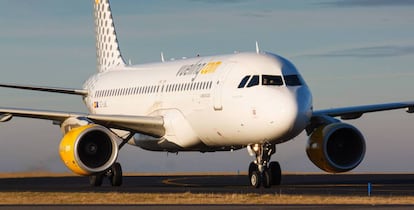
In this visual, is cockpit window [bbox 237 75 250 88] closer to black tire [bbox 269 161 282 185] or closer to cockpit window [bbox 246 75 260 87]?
cockpit window [bbox 246 75 260 87]

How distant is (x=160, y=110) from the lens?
40938 mm

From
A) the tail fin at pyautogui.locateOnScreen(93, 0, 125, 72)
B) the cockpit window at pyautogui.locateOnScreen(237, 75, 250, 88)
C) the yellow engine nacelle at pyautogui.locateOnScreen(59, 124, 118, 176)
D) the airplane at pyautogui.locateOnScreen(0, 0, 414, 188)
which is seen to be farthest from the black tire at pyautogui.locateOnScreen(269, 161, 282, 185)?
the tail fin at pyautogui.locateOnScreen(93, 0, 125, 72)

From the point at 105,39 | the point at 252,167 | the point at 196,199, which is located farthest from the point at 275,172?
the point at 105,39

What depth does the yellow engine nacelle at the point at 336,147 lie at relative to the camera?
124 feet

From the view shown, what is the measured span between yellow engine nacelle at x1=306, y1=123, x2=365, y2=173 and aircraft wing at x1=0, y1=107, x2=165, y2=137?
553cm

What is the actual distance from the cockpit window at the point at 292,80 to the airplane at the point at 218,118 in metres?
0.04

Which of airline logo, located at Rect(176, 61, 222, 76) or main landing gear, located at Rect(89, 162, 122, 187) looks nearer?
airline logo, located at Rect(176, 61, 222, 76)

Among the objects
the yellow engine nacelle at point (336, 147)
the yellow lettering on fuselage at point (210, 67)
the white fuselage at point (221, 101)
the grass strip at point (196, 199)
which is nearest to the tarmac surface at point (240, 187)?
the yellow engine nacelle at point (336, 147)

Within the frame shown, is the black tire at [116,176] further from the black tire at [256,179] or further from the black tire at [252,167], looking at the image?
the black tire at [256,179]

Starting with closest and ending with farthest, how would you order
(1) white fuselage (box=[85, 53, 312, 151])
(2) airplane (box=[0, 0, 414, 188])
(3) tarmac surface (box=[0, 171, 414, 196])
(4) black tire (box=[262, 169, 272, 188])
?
(3) tarmac surface (box=[0, 171, 414, 196]) < (1) white fuselage (box=[85, 53, 312, 151]) < (2) airplane (box=[0, 0, 414, 188]) < (4) black tire (box=[262, 169, 272, 188])

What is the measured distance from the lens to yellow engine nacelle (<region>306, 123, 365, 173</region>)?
124 ft

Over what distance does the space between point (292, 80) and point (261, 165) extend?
9.34 feet

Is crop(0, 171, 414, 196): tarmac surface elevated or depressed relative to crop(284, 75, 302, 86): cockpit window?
depressed

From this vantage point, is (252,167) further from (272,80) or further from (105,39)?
(105,39)
